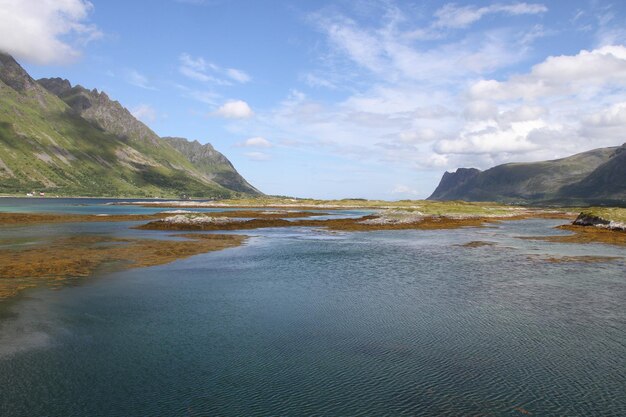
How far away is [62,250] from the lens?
4938 centimetres

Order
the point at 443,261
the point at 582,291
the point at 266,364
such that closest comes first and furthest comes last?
the point at 266,364 → the point at 582,291 → the point at 443,261

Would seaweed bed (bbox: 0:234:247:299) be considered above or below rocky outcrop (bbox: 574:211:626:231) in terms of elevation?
below

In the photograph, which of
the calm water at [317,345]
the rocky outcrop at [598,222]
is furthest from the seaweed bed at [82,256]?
the rocky outcrop at [598,222]

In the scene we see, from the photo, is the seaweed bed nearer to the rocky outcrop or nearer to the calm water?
the calm water

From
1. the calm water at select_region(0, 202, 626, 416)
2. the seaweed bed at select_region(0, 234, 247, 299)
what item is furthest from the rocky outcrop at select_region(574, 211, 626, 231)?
the seaweed bed at select_region(0, 234, 247, 299)

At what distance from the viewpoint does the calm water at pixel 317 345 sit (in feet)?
46.1

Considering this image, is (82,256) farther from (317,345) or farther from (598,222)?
(598,222)

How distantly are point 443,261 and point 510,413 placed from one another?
3291 centimetres

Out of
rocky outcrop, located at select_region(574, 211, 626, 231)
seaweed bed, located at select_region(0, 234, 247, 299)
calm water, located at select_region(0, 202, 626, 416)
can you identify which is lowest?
calm water, located at select_region(0, 202, 626, 416)

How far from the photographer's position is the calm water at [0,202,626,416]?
46.1 ft

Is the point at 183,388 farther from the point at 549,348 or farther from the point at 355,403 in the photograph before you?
the point at 549,348

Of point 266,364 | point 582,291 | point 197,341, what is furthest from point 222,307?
point 582,291

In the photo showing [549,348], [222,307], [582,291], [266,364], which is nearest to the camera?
[266,364]

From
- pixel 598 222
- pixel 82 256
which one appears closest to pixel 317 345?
pixel 82 256
